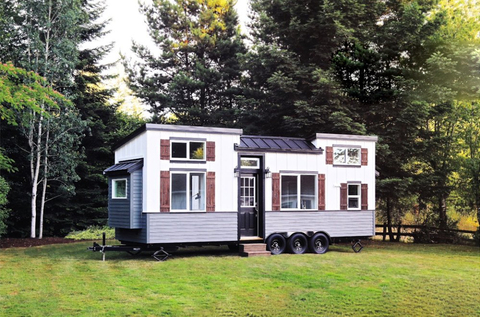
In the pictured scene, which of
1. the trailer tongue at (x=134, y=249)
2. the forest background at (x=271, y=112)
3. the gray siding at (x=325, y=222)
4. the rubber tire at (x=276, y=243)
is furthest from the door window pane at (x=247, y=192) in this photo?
the forest background at (x=271, y=112)

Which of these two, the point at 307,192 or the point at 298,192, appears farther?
the point at 307,192

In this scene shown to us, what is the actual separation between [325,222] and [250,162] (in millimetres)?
3351

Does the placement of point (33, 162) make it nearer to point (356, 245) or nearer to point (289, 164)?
point (289, 164)

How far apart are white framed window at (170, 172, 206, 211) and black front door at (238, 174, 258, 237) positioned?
1.50 metres

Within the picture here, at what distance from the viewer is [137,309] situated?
9859 millimetres

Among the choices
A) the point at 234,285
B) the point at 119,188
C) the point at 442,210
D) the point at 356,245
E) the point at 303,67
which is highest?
the point at 303,67

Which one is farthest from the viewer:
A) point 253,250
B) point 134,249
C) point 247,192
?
point 247,192

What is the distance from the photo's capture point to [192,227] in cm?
1650

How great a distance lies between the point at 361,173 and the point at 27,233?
14670 millimetres

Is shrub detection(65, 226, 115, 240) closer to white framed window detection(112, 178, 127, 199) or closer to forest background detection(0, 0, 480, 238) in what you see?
forest background detection(0, 0, 480, 238)

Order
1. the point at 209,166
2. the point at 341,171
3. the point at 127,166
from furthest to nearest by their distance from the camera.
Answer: the point at 341,171 < the point at 209,166 < the point at 127,166

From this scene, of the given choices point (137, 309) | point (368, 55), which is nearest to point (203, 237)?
point (137, 309)

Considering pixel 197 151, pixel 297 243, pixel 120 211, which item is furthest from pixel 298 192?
pixel 120 211

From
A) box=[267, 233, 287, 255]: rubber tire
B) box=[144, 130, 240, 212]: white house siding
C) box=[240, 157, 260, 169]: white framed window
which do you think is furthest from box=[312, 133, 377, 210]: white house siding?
box=[144, 130, 240, 212]: white house siding
